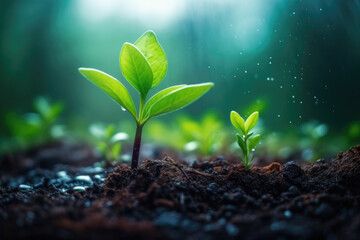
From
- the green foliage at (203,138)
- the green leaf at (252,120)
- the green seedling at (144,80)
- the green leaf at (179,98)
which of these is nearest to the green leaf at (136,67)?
the green seedling at (144,80)

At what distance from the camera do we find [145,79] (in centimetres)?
153

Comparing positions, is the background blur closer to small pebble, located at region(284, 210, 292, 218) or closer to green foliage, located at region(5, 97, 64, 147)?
small pebble, located at region(284, 210, 292, 218)

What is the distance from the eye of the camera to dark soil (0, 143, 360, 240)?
98cm

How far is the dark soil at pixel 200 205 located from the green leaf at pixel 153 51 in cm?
51

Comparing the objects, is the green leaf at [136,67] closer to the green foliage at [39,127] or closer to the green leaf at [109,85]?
the green leaf at [109,85]

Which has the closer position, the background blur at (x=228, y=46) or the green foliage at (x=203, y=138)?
the background blur at (x=228, y=46)

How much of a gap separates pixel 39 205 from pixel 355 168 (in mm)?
1456

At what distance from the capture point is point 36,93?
6.71 metres

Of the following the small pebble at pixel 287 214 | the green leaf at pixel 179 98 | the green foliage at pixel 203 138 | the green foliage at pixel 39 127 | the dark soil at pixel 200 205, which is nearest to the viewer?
the dark soil at pixel 200 205

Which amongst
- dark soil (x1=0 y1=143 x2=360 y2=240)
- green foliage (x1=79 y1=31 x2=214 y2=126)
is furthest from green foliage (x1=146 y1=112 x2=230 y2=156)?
green foliage (x1=79 y1=31 x2=214 y2=126)

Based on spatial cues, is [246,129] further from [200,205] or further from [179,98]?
[200,205]

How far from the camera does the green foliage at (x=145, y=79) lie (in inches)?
55.9

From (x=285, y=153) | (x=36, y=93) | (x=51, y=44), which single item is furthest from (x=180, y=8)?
(x=36, y=93)

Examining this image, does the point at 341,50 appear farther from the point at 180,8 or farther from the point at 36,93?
the point at 36,93
